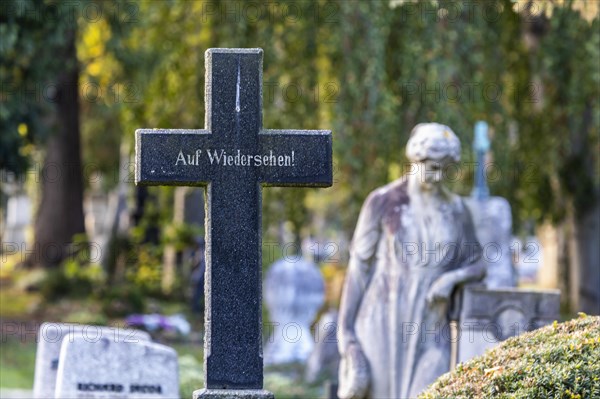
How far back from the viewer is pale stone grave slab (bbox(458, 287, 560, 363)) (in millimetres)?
9539

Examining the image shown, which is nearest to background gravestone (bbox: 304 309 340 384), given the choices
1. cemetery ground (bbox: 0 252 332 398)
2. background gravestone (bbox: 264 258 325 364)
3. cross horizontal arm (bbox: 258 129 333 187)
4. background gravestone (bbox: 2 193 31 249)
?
cemetery ground (bbox: 0 252 332 398)

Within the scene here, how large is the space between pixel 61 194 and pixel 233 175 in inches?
748

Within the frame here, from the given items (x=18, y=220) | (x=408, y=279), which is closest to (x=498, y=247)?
(x=408, y=279)

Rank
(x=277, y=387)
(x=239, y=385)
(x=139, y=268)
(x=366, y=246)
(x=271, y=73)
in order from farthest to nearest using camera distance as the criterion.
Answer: (x=139, y=268) → (x=271, y=73) → (x=277, y=387) → (x=366, y=246) → (x=239, y=385)

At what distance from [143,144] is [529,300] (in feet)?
12.0

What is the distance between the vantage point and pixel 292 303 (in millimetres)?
18203

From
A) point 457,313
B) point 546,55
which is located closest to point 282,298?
point 546,55

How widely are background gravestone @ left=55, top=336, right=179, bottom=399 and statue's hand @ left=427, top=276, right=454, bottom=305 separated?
6.17 feet

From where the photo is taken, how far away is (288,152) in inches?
293

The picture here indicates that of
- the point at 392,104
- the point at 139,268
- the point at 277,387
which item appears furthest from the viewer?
the point at 139,268

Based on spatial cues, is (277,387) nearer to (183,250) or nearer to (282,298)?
(282,298)

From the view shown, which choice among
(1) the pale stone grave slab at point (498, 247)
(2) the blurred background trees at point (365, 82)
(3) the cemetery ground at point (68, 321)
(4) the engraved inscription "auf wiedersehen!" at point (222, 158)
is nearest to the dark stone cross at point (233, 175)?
(4) the engraved inscription "auf wiedersehen!" at point (222, 158)

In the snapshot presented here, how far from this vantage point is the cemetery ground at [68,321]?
1546cm

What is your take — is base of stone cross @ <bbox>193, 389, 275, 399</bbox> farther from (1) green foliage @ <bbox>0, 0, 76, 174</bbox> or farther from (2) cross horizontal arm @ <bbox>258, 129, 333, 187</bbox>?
(1) green foliage @ <bbox>0, 0, 76, 174</bbox>
